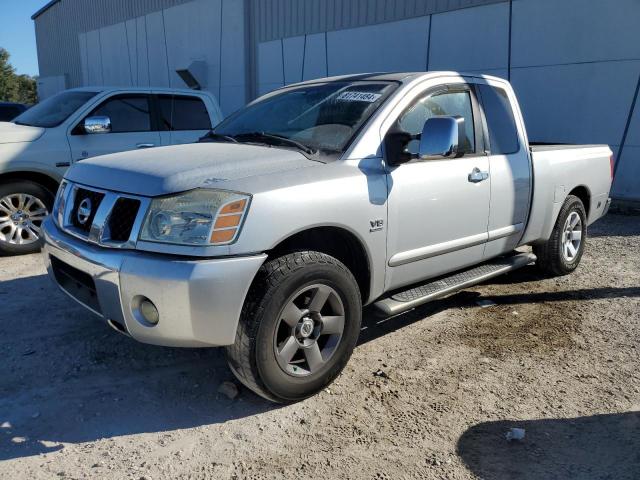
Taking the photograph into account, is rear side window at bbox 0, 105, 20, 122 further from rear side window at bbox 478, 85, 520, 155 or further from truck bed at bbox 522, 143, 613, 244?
truck bed at bbox 522, 143, 613, 244

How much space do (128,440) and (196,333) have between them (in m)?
0.66

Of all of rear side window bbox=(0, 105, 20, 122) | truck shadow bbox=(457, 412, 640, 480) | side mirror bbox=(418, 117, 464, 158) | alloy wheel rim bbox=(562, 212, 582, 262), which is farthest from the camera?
rear side window bbox=(0, 105, 20, 122)

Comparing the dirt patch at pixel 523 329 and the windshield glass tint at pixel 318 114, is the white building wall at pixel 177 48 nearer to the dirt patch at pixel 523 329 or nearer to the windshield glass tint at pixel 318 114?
the windshield glass tint at pixel 318 114

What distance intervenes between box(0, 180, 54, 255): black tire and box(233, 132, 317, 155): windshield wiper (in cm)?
307

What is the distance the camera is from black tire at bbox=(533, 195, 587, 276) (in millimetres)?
5148

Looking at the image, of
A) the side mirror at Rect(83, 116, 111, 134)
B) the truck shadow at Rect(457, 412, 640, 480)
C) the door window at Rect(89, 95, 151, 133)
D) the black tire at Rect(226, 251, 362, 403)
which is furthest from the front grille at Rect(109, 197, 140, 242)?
the door window at Rect(89, 95, 151, 133)

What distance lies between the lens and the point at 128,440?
2.75m

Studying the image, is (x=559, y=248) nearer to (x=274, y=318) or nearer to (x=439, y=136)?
(x=439, y=136)

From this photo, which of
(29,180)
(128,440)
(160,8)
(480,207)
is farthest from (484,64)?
(160,8)

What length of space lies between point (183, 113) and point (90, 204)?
4.16 m

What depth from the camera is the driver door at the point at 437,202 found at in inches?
135

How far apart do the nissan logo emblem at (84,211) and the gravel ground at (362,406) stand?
3.18 ft

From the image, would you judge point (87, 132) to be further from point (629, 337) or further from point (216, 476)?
point (629, 337)

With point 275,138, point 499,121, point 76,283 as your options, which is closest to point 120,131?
point 275,138
